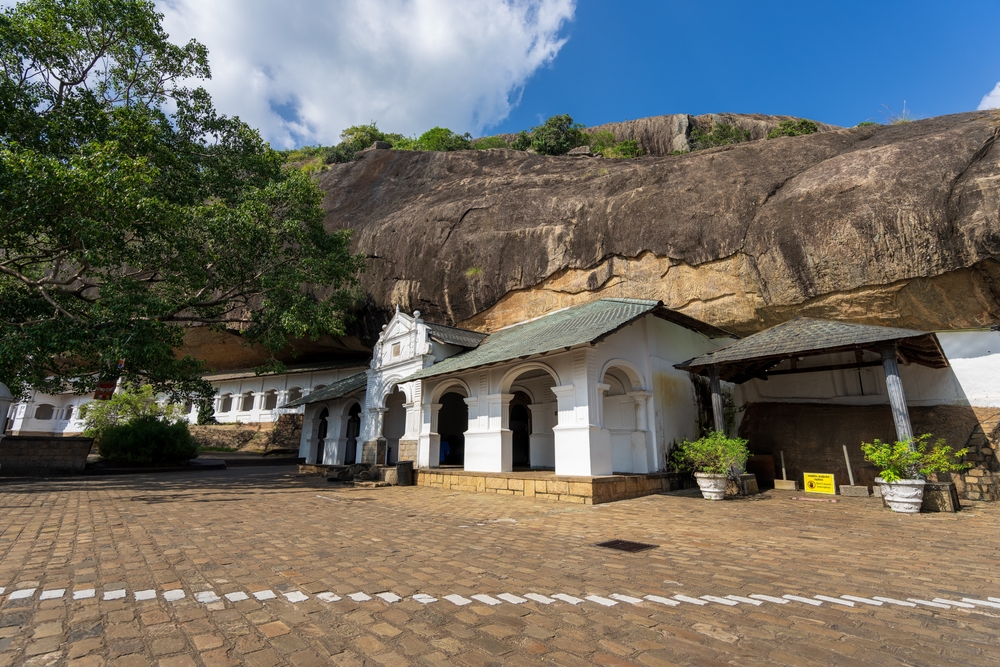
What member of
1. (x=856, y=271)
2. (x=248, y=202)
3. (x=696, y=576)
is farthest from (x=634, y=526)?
(x=248, y=202)

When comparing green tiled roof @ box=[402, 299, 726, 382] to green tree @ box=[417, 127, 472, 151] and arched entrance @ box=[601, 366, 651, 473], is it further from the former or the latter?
green tree @ box=[417, 127, 472, 151]

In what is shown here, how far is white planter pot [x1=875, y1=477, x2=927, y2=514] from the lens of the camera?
28.9 feet

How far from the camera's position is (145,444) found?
1878 cm

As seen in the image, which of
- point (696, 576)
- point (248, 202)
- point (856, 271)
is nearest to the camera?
point (696, 576)

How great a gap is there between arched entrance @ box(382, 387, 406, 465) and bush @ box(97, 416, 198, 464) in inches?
325

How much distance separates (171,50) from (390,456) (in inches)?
674

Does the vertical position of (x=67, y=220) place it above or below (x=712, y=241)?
below

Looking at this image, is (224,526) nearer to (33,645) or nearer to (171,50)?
(33,645)

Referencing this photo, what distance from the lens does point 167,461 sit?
63.4 feet

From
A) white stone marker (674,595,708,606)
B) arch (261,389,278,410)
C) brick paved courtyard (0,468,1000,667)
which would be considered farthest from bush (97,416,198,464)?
white stone marker (674,595,708,606)

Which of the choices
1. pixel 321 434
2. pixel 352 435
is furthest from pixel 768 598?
pixel 321 434

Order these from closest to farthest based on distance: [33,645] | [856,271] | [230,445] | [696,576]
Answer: [33,645] < [696,576] < [856,271] < [230,445]

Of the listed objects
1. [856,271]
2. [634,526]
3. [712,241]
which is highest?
[712,241]

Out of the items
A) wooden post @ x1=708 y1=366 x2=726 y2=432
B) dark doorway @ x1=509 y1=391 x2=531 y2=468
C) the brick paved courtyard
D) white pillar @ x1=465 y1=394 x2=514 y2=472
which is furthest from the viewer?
dark doorway @ x1=509 y1=391 x2=531 y2=468
